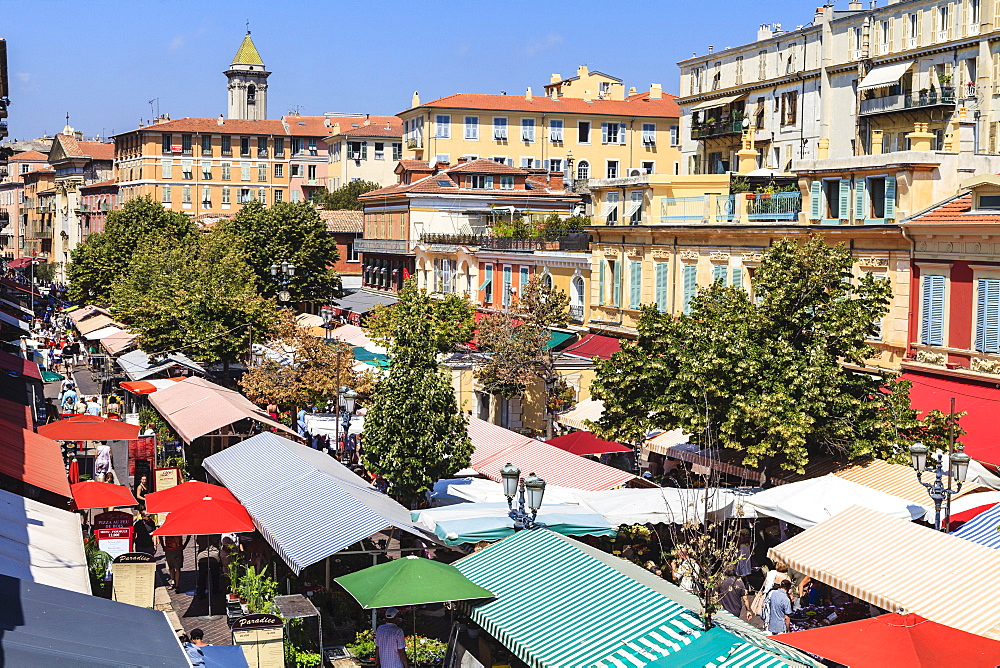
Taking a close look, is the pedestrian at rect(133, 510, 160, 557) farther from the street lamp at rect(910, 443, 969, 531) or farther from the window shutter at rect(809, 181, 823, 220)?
the window shutter at rect(809, 181, 823, 220)

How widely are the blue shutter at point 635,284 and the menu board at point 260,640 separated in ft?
73.9

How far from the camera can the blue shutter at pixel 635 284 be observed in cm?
3556

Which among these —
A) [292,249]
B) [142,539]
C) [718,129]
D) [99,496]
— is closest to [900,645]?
[142,539]

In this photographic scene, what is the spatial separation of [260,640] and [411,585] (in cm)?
182

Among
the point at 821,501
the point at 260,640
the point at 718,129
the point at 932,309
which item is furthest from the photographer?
the point at 718,129

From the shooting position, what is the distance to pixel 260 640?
1408 centimetres

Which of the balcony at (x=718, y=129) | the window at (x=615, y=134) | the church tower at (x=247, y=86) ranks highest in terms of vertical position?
the church tower at (x=247, y=86)

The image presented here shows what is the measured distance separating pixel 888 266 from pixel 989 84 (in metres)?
19.2

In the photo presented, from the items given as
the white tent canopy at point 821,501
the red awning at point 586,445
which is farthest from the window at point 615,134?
the white tent canopy at point 821,501

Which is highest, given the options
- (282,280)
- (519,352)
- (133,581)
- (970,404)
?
(282,280)

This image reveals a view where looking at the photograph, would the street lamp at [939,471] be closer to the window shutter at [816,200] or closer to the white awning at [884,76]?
the window shutter at [816,200]

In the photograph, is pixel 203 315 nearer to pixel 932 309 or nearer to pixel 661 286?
pixel 661 286

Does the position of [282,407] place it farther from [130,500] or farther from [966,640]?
[966,640]

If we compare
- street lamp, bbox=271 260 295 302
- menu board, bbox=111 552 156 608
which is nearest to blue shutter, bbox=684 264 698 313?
street lamp, bbox=271 260 295 302
